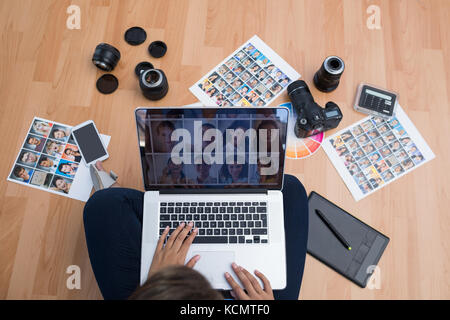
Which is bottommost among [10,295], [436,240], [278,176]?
[10,295]

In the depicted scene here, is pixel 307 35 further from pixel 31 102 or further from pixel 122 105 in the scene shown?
pixel 31 102

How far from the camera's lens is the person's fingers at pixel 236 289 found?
2.87 ft

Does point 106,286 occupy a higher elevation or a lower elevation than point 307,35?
lower

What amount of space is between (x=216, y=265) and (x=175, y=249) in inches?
4.7

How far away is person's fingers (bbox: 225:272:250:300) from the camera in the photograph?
87 cm

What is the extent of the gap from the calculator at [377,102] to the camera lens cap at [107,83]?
0.82 m

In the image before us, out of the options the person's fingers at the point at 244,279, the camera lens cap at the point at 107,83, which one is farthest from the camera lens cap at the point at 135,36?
the person's fingers at the point at 244,279

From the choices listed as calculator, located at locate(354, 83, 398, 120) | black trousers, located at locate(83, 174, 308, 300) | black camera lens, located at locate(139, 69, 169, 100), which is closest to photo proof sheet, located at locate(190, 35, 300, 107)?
black camera lens, located at locate(139, 69, 169, 100)

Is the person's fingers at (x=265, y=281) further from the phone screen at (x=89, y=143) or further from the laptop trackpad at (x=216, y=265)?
the phone screen at (x=89, y=143)

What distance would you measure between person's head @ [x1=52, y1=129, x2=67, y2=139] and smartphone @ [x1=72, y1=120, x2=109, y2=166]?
0.04m

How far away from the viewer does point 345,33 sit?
1.24m
